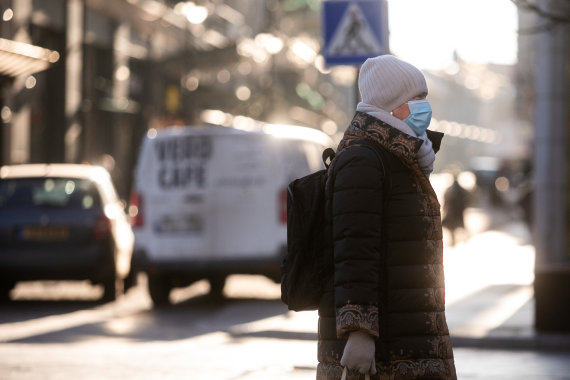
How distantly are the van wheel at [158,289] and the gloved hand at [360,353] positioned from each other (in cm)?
1173

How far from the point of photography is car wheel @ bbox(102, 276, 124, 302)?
53.8ft

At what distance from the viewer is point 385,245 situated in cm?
454

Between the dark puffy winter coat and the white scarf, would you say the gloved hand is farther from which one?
the white scarf

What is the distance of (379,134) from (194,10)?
120 ft

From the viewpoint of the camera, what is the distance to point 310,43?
221 ft

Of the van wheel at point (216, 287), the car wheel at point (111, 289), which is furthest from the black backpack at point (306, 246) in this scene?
the van wheel at point (216, 287)

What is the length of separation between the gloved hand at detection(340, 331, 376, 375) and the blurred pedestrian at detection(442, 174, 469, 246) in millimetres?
29245

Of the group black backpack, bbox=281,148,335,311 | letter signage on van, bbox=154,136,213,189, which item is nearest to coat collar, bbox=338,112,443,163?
black backpack, bbox=281,148,335,311

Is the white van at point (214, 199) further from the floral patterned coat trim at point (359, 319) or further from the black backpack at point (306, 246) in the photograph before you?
the floral patterned coat trim at point (359, 319)

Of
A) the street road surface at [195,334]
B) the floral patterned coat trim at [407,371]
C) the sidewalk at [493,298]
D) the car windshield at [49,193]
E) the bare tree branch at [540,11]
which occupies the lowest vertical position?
the street road surface at [195,334]

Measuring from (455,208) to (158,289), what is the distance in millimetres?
18819

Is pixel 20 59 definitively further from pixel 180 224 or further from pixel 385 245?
pixel 385 245

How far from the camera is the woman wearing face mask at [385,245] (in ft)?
14.5

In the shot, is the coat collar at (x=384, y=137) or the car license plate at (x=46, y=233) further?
the car license plate at (x=46, y=233)
